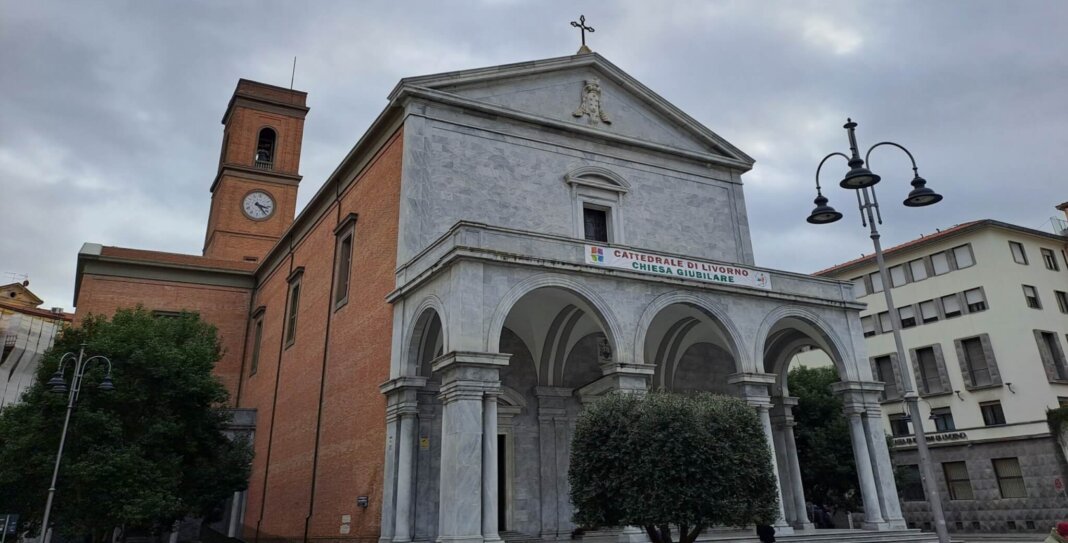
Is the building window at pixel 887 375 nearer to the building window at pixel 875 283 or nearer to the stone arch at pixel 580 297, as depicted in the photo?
the building window at pixel 875 283

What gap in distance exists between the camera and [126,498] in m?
15.5

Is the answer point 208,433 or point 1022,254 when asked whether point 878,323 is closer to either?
point 1022,254

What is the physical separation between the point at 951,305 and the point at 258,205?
103 feet

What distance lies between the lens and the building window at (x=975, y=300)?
28781 mm

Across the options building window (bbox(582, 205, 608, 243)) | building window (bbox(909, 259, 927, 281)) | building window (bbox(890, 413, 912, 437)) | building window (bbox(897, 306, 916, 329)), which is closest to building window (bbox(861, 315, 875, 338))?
building window (bbox(897, 306, 916, 329))

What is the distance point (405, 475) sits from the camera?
46.7 feet

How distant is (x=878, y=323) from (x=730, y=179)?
15.7 meters

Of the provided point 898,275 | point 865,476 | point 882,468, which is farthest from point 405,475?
point 898,275

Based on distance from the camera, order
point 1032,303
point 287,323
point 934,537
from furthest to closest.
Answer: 1. point 1032,303
2. point 287,323
3. point 934,537

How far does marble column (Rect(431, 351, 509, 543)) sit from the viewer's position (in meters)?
11.5

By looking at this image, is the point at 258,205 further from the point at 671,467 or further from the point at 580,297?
the point at 671,467

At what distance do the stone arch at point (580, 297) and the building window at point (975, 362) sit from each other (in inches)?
829

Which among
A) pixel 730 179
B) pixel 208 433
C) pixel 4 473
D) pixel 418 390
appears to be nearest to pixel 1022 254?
pixel 730 179

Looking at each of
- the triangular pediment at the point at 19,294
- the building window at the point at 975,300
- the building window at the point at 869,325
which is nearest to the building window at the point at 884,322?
the building window at the point at 869,325
